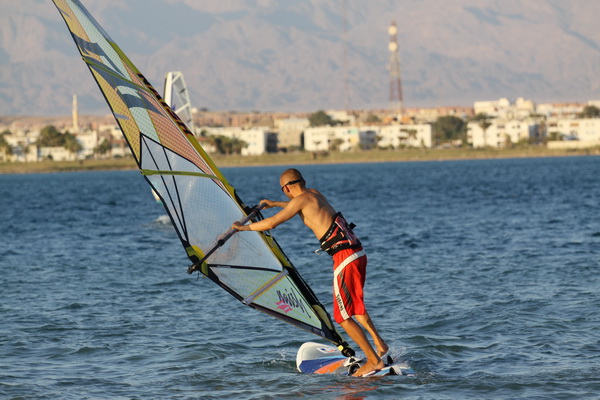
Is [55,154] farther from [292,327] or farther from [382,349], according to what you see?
[382,349]

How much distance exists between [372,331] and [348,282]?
21.3 inches

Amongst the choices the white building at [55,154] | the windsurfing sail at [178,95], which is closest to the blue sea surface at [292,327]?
the windsurfing sail at [178,95]

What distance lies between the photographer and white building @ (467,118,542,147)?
173 metres

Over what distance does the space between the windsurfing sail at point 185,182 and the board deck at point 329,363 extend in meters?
0.74

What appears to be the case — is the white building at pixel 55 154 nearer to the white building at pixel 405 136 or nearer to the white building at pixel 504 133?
the white building at pixel 405 136

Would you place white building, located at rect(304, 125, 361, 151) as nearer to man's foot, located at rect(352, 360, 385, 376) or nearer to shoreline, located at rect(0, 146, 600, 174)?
shoreline, located at rect(0, 146, 600, 174)

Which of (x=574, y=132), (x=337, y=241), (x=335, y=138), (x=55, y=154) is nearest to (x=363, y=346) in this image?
(x=337, y=241)

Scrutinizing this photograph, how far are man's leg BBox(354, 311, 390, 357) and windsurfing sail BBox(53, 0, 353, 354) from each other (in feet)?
2.59

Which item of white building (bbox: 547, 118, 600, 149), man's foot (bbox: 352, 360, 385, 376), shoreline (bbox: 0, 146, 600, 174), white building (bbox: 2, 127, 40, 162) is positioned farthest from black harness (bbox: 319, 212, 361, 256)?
white building (bbox: 2, 127, 40, 162)

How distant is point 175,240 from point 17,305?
10711mm

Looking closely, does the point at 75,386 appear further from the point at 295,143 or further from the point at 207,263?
the point at 295,143

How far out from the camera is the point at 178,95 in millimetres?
34750

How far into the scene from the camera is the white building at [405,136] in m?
183

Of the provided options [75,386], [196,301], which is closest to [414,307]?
[196,301]
